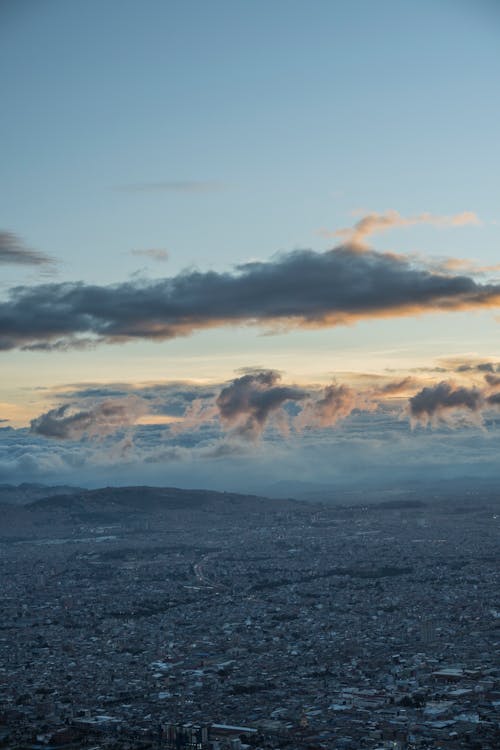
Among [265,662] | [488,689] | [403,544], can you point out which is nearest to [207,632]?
[265,662]

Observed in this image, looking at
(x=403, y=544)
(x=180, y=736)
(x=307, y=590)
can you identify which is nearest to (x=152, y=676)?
(x=180, y=736)

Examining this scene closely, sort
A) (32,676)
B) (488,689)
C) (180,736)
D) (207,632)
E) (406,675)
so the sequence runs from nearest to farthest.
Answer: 1. (180,736)
2. (488,689)
3. (406,675)
4. (32,676)
5. (207,632)

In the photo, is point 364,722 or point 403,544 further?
point 403,544

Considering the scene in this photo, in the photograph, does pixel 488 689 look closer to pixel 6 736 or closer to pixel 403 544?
pixel 6 736

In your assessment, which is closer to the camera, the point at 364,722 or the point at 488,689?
the point at 364,722

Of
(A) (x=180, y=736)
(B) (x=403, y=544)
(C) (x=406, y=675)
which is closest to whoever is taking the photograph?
(A) (x=180, y=736)

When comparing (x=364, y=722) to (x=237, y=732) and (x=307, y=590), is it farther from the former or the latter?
(x=307, y=590)

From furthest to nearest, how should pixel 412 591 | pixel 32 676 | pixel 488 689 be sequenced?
→ pixel 412 591, pixel 32 676, pixel 488 689

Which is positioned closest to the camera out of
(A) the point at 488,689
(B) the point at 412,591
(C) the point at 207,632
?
(A) the point at 488,689
